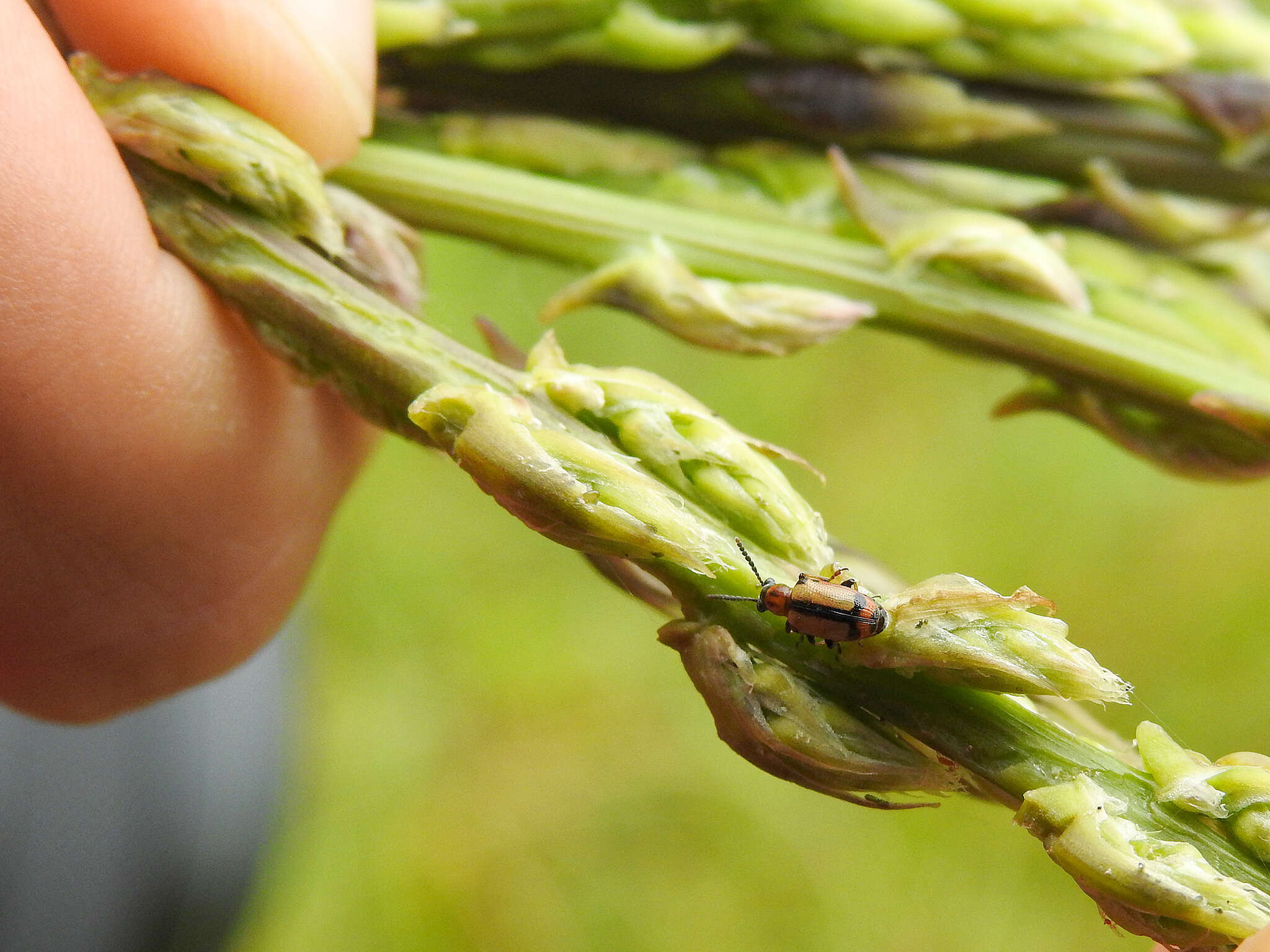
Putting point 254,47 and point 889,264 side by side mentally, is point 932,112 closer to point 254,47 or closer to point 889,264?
point 889,264

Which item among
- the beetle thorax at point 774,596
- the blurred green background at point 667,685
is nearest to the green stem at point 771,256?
the beetle thorax at point 774,596

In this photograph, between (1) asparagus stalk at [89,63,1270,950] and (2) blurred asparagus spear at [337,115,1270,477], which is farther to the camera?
(2) blurred asparagus spear at [337,115,1270,477]

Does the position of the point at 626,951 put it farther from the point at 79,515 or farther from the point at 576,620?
the point at 79,515

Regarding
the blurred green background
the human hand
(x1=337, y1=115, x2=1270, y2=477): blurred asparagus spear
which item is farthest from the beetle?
the blurred green background

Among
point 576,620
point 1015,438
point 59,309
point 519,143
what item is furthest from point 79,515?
point 1015,438

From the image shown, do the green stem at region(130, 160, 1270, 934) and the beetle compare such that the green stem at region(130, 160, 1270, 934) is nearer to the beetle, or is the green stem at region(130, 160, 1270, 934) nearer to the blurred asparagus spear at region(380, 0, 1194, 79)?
the beetle

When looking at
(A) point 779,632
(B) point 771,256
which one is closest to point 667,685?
(B) point 771,256

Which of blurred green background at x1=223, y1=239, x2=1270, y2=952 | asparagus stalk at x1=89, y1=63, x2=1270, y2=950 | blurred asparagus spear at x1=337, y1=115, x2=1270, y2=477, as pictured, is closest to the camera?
asparagus stalk at x1=89, y1=63, x2=1270, y2=950
